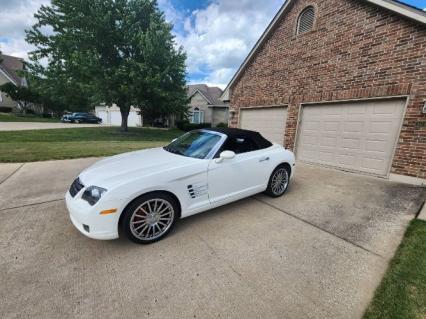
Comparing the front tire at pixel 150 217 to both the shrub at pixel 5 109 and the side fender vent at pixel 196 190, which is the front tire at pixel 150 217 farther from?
the shrub at pixel 5 109

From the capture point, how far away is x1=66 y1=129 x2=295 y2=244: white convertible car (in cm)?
236

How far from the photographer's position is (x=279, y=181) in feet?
13.6

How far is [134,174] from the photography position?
99.8 inches

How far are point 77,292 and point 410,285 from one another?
3.14 m

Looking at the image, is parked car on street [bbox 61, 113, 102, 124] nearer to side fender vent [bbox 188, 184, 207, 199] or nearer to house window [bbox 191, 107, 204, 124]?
house window [bbox 191, 107, 204, 124]

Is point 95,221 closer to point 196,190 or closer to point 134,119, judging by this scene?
point 196,190

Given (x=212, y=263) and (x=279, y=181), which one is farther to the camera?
(x=279, y=181)

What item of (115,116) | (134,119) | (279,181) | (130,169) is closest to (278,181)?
(279,181)

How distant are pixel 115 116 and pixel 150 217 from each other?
34.8 meters

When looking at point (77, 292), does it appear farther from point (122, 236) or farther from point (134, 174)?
point (134, 174)

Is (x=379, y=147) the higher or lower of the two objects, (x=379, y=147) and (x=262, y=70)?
the lower

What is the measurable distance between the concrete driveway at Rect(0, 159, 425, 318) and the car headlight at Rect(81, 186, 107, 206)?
2.08ft

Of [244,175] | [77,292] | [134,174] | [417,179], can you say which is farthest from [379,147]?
[77,292]

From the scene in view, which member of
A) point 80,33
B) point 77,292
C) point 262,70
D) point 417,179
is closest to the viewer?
point 77,292
